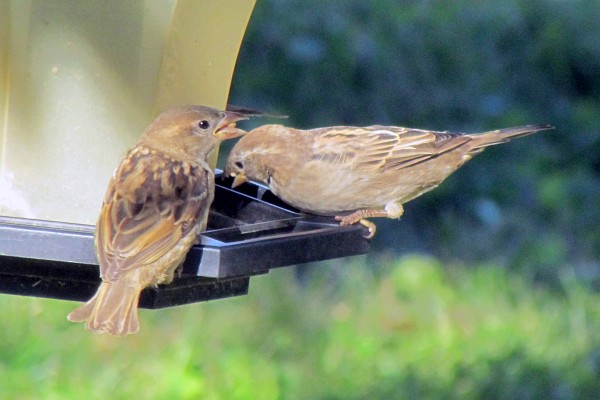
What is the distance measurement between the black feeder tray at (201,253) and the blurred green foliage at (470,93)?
134 inches

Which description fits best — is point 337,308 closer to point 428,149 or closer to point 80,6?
point 428,149

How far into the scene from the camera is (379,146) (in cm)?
457

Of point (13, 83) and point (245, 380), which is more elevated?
point (13, 83)

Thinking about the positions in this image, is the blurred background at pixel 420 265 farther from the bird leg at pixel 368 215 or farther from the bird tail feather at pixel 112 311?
the bird tail feather at pixel 112 311

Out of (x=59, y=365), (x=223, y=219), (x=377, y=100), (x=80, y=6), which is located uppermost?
(x=80, y=6)

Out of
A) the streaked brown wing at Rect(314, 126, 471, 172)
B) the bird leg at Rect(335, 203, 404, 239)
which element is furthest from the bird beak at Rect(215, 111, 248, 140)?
the streaked brown wing at Rect(314, 126, 471, 172)

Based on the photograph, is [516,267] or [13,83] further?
[516,267]

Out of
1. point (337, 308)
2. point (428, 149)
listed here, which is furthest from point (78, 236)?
point (337, 308)

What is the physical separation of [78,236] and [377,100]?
5.27 m

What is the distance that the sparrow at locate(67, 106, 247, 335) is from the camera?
2996mm

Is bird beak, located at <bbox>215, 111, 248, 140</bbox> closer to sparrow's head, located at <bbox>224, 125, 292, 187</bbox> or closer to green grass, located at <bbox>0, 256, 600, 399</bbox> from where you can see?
sparrow's head, located at <bbox>224, 125, 292, 187</bbox>

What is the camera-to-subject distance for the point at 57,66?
130 inches

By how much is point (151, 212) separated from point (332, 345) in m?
2.44

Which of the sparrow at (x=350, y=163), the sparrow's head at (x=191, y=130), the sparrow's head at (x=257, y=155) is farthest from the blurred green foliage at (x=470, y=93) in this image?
the sparrow's head at (x=191, y=130)
